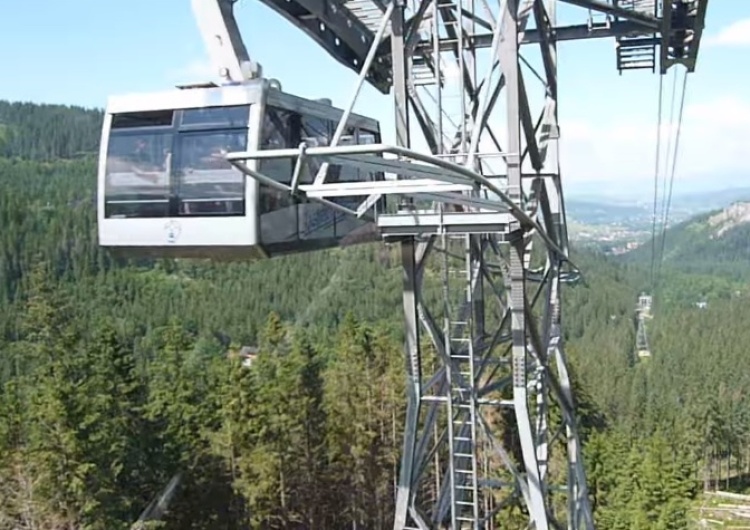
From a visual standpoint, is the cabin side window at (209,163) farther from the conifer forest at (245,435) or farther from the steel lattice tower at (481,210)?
the conifer forest at (245,435)

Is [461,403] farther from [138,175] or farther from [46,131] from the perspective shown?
[46,131]

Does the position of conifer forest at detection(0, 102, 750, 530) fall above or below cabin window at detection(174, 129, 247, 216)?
below

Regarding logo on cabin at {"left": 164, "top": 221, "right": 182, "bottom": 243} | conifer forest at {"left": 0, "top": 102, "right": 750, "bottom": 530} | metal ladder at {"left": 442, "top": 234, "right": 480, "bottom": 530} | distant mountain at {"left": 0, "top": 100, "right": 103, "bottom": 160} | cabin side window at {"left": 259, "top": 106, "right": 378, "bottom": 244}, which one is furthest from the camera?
distant mountain at {"left": 0, "top": 100, "right": 103, "bottom": 160}

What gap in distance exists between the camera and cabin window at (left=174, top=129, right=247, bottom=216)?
18.2ft

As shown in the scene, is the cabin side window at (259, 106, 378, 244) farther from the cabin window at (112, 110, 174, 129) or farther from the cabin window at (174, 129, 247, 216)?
the cabin window at (112, 110, 174, 129)

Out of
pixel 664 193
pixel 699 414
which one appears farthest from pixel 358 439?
pixel 699 414

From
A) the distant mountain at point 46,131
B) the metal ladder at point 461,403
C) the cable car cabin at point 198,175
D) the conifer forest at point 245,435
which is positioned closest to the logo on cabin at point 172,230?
the cable car cabin at point 198,175

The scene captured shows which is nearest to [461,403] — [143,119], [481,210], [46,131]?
[481,210]

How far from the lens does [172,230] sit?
579 cm

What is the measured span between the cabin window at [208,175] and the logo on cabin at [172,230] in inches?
3.9

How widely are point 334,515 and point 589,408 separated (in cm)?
1195

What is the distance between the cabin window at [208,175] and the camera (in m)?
5.55

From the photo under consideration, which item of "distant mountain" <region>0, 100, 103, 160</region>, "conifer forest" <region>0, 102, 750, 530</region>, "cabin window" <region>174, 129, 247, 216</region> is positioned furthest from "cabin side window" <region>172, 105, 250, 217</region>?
"distant mountain" <region>0, 100, 103, 160</region>

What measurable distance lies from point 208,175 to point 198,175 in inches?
3.9
